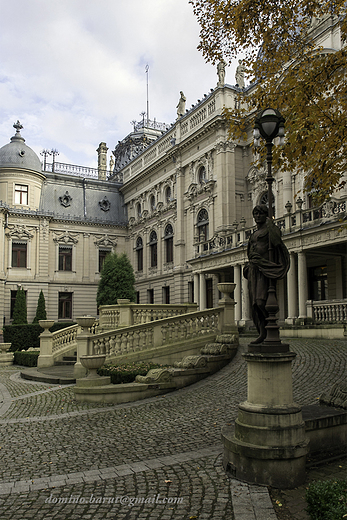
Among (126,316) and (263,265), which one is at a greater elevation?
(263,265)

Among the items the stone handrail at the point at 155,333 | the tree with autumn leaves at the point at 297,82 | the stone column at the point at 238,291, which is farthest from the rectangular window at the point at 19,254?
the tree with autumn leaves at the point at 297,82

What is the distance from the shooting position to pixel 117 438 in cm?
787

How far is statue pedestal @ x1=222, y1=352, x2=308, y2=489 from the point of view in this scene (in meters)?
5.41

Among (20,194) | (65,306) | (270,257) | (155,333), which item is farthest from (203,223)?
(270,257)

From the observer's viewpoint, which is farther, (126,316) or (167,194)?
(167,194)

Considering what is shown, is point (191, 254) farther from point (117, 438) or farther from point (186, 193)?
point (117, 438)

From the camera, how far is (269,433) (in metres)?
5.55

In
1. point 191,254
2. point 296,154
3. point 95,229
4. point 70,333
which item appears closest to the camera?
point 296,154

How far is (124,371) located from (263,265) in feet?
23.1

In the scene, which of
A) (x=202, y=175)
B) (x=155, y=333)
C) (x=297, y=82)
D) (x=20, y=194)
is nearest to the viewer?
(x=297, y=82)

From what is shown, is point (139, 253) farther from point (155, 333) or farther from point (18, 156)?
point (155, 333)

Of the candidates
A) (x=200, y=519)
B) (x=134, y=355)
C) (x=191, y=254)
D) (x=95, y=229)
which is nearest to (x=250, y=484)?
(x=200, y=519)

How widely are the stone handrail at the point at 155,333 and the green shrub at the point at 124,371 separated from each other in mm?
915

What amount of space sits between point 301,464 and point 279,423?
54 cm
